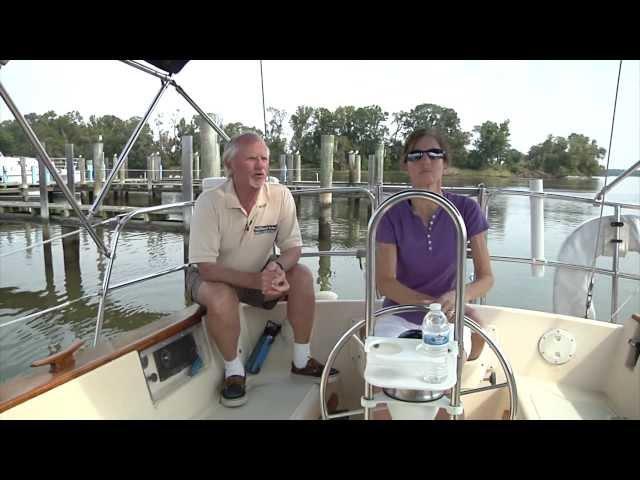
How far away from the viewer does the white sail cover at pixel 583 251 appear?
2908 millimetres

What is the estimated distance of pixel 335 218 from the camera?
54.4 feet

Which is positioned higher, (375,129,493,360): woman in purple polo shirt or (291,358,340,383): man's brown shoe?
(375,129,493,360): woman in purple polo shirt

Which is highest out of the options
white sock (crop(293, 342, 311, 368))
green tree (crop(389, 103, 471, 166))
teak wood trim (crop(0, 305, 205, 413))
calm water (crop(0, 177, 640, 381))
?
green tree (crop(389, 103, 471, 166))

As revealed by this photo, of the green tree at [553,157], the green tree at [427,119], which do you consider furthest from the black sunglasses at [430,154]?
the green tree at [553,157]

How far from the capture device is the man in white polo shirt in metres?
1.93

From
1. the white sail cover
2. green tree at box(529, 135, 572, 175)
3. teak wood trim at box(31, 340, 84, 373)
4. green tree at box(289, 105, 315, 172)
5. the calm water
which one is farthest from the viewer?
green tree at box(289, 105, 315, 172)

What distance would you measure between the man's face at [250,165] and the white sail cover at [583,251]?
2.01 metres

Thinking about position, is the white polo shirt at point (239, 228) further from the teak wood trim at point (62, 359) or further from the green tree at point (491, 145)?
the green tree at point (491, 145)

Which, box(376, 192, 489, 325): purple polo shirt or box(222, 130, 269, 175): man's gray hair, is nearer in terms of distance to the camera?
box(376, 192, 489, 325): purple polo shirt

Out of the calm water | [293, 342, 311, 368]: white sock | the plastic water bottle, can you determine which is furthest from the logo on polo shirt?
the calm water

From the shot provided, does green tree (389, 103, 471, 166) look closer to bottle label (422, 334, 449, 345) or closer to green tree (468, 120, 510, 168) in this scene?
green tree (468, 120, 510, 168)
